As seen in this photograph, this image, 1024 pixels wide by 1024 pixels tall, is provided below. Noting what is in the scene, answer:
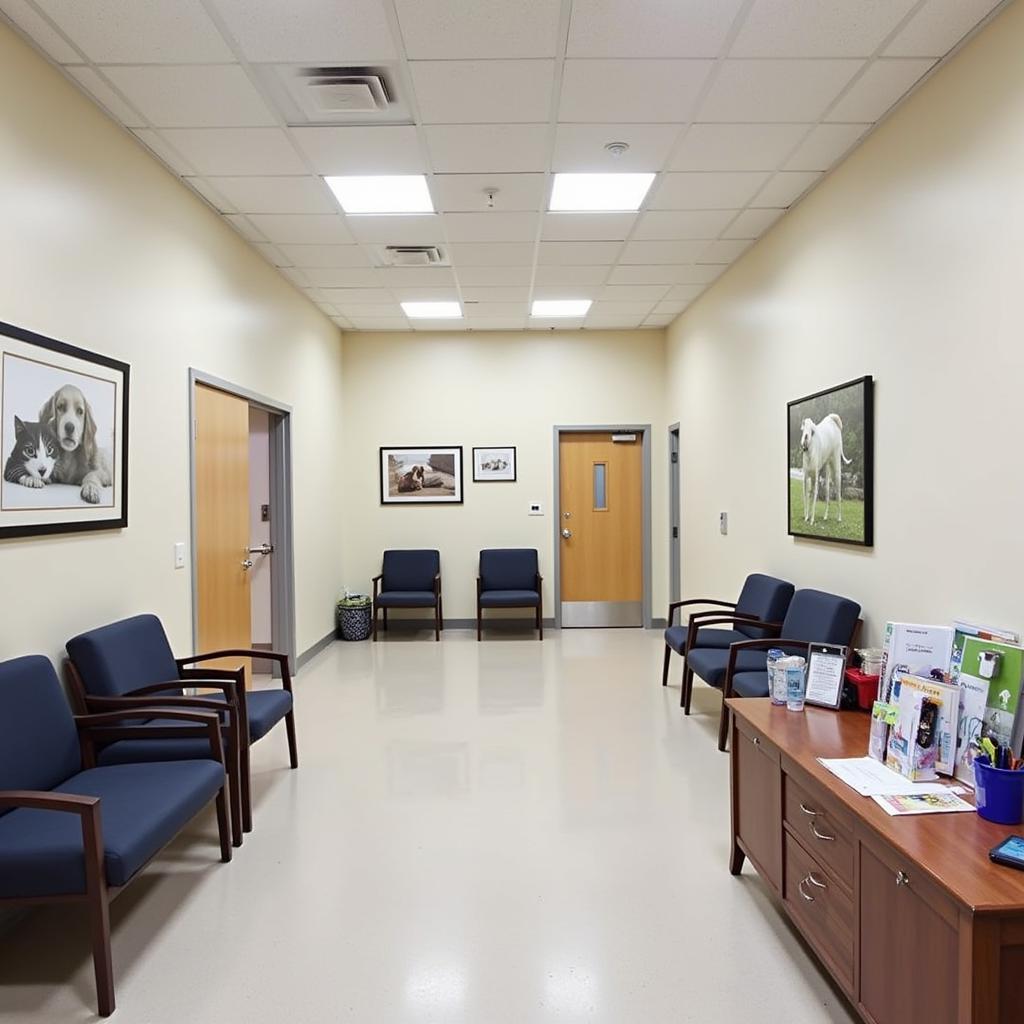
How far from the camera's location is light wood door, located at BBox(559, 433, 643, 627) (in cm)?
774

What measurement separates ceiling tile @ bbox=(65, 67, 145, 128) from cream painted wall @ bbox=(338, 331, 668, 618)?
14.4 feet

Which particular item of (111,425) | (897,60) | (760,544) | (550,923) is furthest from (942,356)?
(111,425)

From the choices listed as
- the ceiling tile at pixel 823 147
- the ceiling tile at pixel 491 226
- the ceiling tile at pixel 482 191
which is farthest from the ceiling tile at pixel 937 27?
the ceiling tile at pixel 491 226

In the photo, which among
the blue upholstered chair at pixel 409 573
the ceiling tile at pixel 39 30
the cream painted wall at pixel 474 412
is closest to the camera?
the ceiling tile at pixel 39 30

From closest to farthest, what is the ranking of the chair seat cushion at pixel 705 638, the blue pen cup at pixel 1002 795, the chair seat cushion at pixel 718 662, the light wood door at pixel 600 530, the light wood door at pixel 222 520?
the blue pen cup at pixel 1002 795 → the chair seat cushion at pixel 718 662 → the light wood door at pixel 222 520 → the chair seat cushion at pixel 705 638 → the light wood door at pixel 600 530

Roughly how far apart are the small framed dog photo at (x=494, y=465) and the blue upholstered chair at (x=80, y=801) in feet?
15.9

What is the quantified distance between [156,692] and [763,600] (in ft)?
11.4

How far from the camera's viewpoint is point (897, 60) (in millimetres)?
2828

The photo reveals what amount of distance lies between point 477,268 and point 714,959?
4.66 metres

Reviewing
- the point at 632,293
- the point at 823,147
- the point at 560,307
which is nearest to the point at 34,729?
the point at 823,147

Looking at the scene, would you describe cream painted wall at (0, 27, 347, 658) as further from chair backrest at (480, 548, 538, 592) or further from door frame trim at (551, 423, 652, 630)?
door frame trim at (551, 423, 652, 630)

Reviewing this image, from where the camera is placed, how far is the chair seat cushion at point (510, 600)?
705cm

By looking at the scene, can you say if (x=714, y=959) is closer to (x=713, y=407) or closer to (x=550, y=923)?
(x=550, y=923)

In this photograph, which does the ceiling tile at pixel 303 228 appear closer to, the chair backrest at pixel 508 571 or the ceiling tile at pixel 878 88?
the ceiling tile at pixel 878 88
